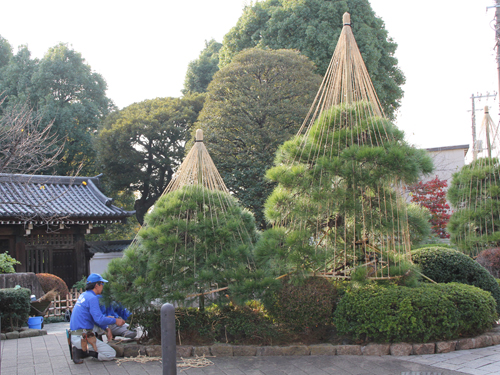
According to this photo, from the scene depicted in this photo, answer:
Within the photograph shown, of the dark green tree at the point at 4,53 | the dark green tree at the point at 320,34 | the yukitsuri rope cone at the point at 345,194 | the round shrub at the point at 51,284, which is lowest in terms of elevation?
the round shrub at the point at 51,284

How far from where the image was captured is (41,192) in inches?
631

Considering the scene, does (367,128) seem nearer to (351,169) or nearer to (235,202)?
(351,169)

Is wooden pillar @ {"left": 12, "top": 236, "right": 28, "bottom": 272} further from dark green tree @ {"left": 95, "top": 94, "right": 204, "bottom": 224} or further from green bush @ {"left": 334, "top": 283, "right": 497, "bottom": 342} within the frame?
green bush @ {"left": 334, "top": 283, "right": 497, "bottom": 342}

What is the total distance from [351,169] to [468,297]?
2330 mm

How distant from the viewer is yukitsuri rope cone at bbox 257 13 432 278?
616cm

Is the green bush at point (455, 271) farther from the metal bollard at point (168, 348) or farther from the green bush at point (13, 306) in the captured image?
the green bush at point (13, 306)

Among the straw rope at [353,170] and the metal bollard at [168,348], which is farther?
the straw rope at [353,170]

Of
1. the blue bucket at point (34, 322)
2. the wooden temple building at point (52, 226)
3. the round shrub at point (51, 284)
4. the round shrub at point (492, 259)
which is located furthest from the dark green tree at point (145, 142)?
the round shrub at point (492, 259)

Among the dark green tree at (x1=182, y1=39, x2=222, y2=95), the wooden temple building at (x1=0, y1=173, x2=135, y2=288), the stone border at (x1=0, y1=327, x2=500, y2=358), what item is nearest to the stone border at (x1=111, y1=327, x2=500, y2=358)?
the stone border at (x1=0, y1=327, x2=500, y2=358)

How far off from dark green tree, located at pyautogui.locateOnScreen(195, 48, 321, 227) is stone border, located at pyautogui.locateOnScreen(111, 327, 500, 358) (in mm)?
10232

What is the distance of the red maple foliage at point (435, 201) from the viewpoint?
53.6ft

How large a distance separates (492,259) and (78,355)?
8198 mm

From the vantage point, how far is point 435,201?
55.1ft

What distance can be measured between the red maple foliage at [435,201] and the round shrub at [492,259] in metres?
7.13
